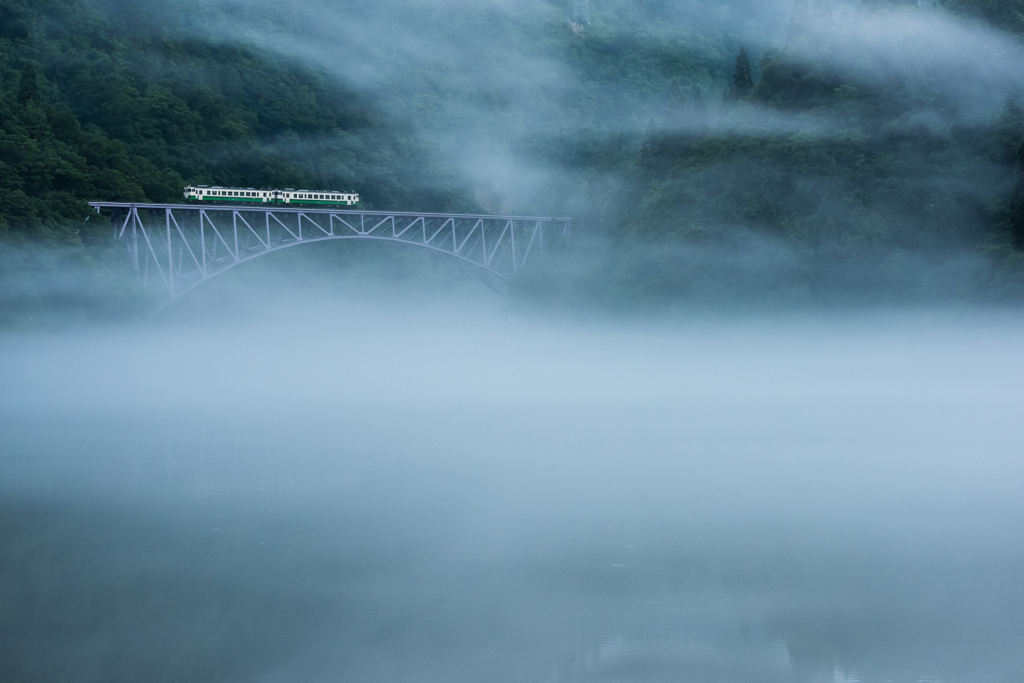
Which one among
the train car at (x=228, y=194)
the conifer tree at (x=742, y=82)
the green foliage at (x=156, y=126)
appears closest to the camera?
the conifer tree at (x=742, y=82)

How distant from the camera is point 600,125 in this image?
7950 cm

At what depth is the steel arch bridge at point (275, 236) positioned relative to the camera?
4678 cm

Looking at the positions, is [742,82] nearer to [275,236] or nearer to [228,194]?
[228,194]

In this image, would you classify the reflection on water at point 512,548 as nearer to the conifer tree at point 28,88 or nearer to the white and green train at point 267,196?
the white and green train at point 267,196

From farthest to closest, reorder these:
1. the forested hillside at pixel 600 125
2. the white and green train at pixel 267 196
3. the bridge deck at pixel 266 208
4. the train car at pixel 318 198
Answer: the train car at pixel 318 198
the white and green train at pixel 267 196
the bridge deck at pixel 266 208
the forested hillside at pixel 600 125

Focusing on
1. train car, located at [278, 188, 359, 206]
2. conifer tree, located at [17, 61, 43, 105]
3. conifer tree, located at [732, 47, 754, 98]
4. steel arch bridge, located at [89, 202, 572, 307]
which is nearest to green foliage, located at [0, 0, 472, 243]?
conifer tree, located at [17, 61, 43, 105]

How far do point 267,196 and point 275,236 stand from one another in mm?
13391

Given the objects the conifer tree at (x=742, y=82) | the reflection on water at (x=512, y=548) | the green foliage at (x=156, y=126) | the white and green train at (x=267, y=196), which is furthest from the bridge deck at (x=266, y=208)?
the reflection on water at (x=512, y=548)

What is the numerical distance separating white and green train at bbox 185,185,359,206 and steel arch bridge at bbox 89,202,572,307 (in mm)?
547

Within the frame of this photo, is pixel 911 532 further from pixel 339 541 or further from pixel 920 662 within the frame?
pixel 339 541

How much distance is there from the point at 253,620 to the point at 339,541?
278 centimetres

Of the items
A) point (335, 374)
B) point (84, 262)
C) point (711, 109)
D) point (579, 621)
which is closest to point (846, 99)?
point (711, 109)

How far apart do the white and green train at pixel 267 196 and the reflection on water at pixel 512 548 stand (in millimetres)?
26443

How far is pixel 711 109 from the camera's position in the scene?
4697 centimetres
